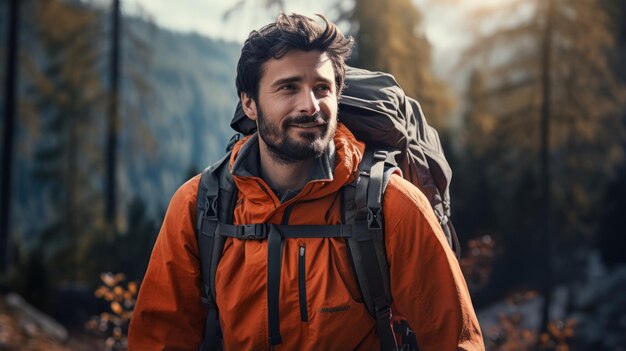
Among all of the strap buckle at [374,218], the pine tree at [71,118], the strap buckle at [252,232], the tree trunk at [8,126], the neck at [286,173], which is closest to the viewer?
the strap buckle at [374,218]

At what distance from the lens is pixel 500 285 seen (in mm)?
21234

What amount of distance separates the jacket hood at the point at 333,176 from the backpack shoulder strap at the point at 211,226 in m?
0.07

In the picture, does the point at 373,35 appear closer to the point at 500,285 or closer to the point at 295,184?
the point at 295,184

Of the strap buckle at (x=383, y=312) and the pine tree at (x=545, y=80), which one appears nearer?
the strap buckle at (x=383, y=312)

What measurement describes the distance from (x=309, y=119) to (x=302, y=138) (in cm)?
8

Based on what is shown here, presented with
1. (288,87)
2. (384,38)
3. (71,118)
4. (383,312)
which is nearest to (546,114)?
(384,38)

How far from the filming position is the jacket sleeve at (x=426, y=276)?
2443 mm

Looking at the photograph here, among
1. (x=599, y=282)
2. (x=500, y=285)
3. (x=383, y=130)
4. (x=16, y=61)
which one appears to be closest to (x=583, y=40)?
(x=599, y=282)

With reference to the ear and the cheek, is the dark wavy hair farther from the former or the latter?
the cheek

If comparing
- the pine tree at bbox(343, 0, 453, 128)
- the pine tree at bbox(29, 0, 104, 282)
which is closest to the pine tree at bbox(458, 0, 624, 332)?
the pine tree at bbox(343, 0, 453, 128)

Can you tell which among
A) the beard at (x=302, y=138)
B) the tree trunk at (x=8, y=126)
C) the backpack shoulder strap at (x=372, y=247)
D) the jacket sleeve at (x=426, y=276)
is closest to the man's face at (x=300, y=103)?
the beard at (x=302, y=138)

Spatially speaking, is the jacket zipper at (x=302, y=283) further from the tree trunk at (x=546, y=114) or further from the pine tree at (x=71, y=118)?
the tree trunk at (x=546, y=114)

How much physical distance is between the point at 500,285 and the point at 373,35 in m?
13.3

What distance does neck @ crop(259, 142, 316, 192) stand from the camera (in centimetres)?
275
